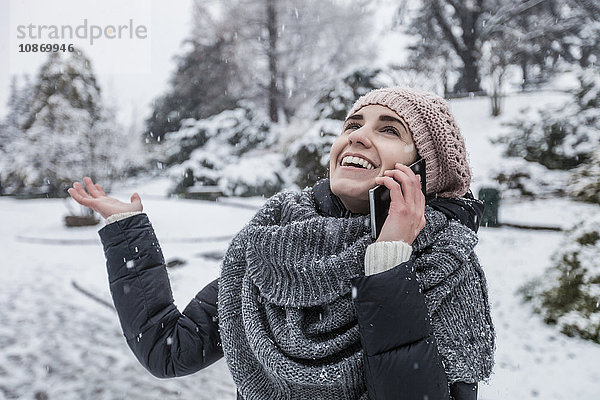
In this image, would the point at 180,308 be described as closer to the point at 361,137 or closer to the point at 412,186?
the point at 361,137

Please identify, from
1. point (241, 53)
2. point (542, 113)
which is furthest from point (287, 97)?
point (542, 113)

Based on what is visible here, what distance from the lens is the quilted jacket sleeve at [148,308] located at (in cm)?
125

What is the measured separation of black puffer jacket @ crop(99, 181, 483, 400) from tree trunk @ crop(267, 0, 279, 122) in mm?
17821

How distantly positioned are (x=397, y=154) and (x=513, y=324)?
3.97m

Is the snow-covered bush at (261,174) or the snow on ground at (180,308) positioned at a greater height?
the snow-covered bush at (261,174)

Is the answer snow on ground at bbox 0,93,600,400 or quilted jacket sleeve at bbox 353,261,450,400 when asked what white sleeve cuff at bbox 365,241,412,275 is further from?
snow on ground at bbox 0,93,600,400

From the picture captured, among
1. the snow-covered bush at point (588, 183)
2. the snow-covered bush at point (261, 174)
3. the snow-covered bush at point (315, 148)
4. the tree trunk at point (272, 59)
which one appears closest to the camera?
the snow-covered bush at point (588, 183)

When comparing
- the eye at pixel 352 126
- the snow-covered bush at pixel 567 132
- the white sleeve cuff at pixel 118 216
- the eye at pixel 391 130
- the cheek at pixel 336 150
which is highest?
the snow-covered bush at pixel 567 132

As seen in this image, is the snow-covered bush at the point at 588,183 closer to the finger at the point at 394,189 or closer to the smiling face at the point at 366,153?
the smiling face at the point at 366,153

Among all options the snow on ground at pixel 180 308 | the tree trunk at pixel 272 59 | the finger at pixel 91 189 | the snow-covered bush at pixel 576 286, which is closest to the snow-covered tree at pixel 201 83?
the tree trunk at pixel 272 59

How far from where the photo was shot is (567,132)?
8.56 meters

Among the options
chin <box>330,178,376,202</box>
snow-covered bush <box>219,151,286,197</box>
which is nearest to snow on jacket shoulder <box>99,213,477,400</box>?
chin <box>330,178,376,202</box>

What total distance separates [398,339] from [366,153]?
1.67 feet

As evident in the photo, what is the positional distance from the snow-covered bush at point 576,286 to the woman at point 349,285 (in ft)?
10.8
